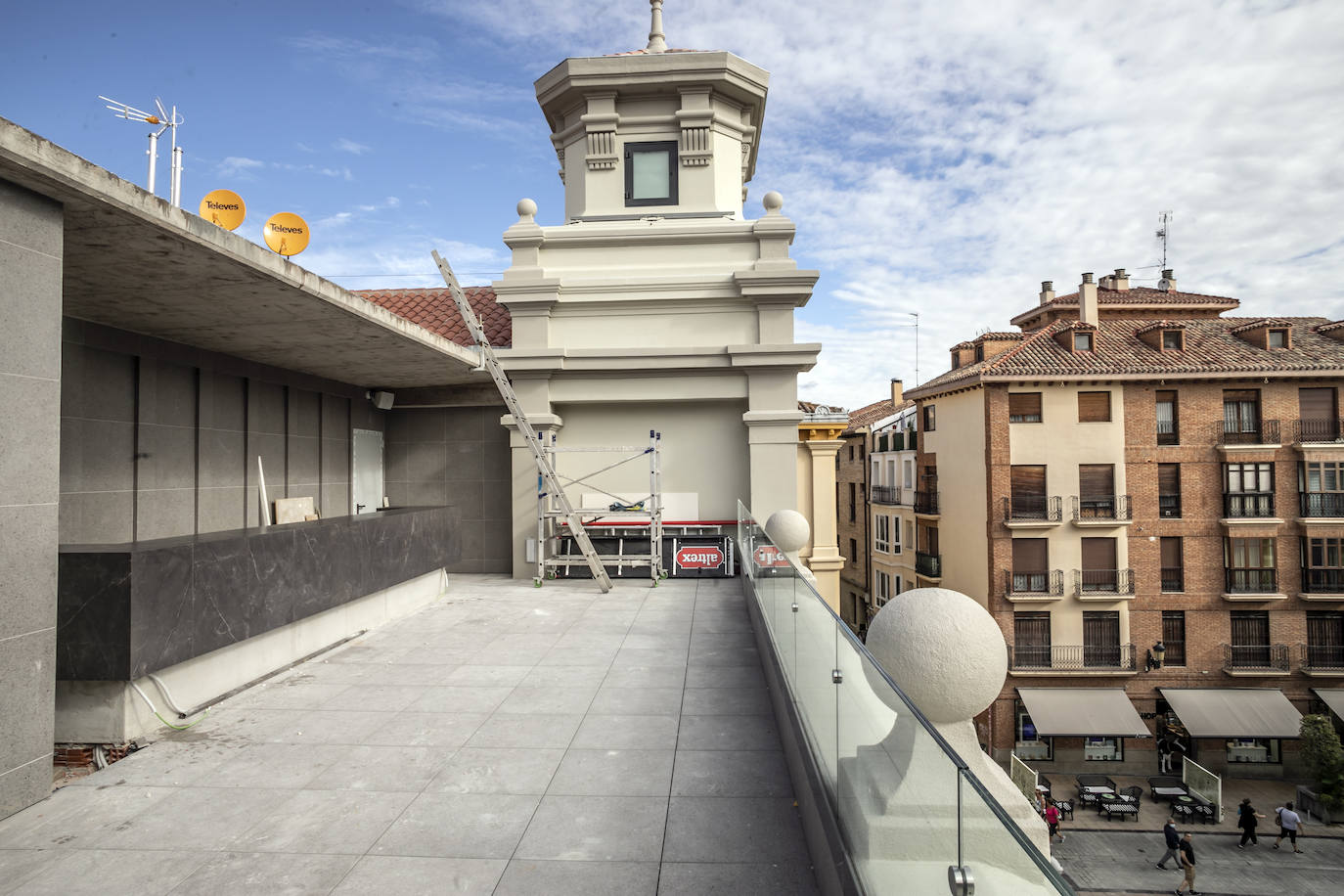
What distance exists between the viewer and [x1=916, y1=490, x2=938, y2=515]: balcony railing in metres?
35.0

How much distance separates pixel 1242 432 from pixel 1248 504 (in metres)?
2.92

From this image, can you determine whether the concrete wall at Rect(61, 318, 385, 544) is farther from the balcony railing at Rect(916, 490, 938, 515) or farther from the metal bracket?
the balcony railing at Rect(916, 490, 938, 515)

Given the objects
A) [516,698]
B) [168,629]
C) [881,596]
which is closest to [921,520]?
[881,596]

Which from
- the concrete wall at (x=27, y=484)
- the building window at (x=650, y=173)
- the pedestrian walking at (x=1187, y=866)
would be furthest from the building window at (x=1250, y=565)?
the concrete wall at (x=27, y=484)

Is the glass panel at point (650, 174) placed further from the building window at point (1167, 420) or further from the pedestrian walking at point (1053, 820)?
the building window at point (1167, 420)

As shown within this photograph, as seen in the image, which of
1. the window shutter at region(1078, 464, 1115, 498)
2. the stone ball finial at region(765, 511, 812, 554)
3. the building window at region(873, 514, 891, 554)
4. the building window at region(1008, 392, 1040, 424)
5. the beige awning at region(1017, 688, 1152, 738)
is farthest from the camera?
the building window at region(873, 514, 891, 554)

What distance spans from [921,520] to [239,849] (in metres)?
35.5

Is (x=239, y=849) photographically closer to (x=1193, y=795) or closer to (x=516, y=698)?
(x=516, y=698)

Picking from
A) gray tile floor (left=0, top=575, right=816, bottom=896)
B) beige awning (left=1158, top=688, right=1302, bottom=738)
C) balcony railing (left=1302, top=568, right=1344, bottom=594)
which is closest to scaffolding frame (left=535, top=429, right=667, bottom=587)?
gray tile floor (left=0, top=575, right=816, bottom=896)

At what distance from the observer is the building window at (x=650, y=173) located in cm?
1677

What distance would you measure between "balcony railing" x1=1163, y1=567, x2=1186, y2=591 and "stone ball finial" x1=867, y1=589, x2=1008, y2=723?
101 ft

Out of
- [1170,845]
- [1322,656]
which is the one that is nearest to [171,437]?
[1170,845]

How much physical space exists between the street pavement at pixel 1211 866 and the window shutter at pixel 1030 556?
9.92m

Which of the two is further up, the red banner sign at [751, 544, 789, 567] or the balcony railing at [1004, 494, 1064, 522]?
the red banner sign at [751, 544, 789, 567]
